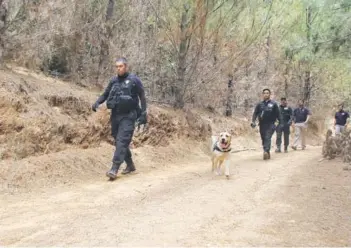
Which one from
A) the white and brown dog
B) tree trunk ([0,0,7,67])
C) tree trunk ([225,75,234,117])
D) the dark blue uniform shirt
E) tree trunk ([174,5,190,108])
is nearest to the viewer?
the white and brown dog

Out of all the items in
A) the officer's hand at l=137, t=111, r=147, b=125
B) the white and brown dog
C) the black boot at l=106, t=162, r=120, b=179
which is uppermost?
the officer's hand at l=137, t=111, r=147, b=125

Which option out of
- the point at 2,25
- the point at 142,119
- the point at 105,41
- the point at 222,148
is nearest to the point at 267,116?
the point at 222,148

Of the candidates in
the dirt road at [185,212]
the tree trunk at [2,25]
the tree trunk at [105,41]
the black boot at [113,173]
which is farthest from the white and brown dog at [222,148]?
the tree trunk at [2,25]

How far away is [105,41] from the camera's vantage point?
38.8ft

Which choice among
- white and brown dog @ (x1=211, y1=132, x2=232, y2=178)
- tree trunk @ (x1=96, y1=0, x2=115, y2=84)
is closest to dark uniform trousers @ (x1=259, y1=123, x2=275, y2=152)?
white and brown dog @ (x1=211, y1=132, x2=232, y2=178)

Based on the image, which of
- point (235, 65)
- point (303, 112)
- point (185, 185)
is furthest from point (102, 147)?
point (303, 112)

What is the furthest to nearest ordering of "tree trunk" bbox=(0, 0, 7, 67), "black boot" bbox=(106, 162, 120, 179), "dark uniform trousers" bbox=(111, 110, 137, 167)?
"tree trunk" bbox=(0, 0, 7, 67) < "dark uniform trousers" bbox=(111, 110, 137, 167) < "black boot" bbox=(106, 162, 120, 179)

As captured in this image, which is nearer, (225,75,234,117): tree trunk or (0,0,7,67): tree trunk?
(0,0,7,67): tree trunk

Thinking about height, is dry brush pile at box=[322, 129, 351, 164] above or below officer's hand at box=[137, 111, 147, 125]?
below

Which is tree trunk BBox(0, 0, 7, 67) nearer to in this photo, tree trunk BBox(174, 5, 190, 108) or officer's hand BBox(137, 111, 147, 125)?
officer's hand BBox(137, 111, 147, 125)

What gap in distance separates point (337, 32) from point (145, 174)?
188 inches

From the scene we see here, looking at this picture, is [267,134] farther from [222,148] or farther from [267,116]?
[222,148]

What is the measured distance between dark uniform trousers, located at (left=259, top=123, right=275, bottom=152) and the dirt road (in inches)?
136

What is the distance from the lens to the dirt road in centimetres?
419
